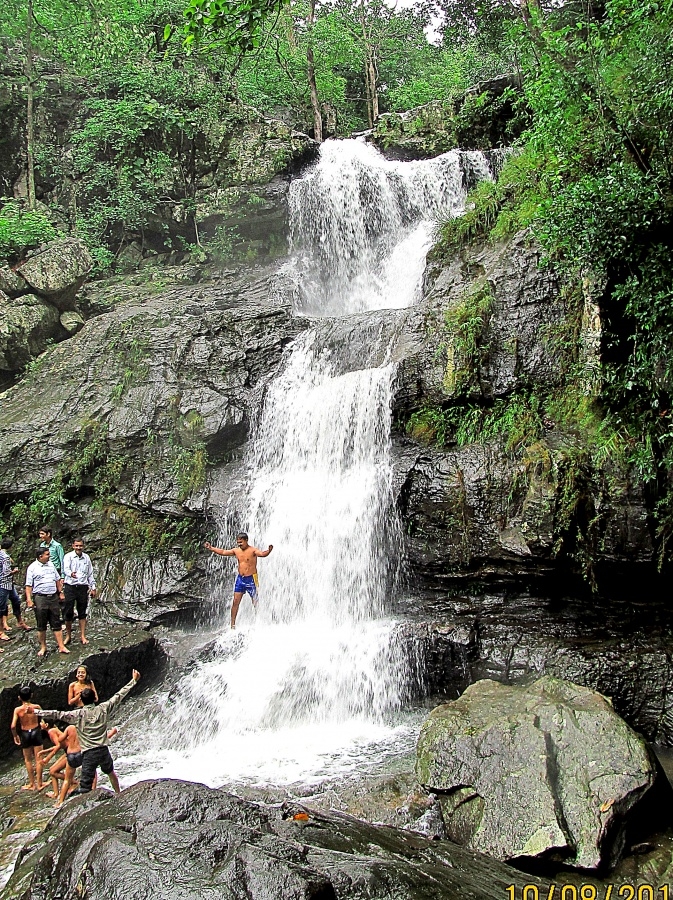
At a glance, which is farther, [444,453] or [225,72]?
[225,72]

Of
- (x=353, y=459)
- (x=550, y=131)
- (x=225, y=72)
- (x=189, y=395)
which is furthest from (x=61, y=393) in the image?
(x=225, y=72)

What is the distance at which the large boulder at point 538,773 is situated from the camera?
5586 millimetres

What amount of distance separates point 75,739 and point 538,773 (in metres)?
5.01

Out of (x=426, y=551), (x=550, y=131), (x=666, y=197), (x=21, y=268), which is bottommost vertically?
(x=426, y=551)

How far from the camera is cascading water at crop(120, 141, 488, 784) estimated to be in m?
8.45

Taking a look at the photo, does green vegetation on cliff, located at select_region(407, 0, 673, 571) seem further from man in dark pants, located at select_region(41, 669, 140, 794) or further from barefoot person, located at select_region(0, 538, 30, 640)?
barefoot person, located at select_region(0, 538, 30, 640)

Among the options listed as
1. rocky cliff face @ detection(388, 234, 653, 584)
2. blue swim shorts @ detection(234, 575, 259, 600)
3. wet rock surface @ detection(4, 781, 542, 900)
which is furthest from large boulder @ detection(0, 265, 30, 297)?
wet rock surface @ detection(4, 781, 542, 900)

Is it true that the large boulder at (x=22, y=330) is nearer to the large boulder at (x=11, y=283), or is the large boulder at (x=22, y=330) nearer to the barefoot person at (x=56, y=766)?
the large boulder at (x=11, y=283)

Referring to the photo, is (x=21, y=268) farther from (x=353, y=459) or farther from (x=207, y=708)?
(x=207, y=708)

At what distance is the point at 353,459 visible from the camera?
11.3 meters

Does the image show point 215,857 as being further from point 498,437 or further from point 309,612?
point 498,437

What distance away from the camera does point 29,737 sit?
7715mm

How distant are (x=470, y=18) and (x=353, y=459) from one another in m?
15.0
